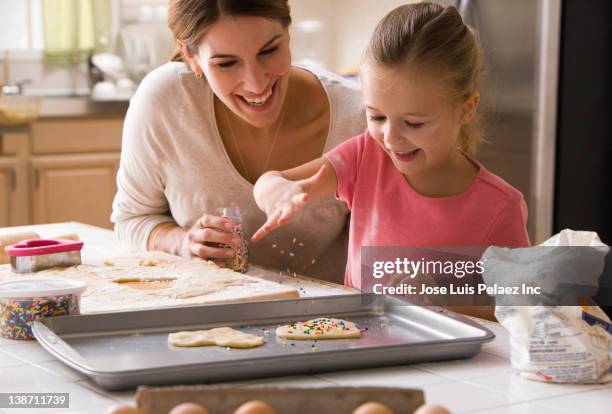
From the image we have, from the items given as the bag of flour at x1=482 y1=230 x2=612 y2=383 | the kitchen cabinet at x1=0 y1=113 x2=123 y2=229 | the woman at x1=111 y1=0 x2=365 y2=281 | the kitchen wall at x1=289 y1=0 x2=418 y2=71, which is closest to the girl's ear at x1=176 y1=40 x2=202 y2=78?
the woman at x1=111 y1=0 x2=365 y2=281

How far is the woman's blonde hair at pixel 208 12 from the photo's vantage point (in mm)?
1776

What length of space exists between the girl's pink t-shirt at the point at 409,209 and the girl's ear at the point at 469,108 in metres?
0.12

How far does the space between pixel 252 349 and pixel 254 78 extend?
0.76 meters

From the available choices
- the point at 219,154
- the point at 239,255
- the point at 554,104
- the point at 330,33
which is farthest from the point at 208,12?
the point at 330,33

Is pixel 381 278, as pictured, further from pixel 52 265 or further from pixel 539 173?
pixel 539 173

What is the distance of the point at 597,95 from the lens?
318cm

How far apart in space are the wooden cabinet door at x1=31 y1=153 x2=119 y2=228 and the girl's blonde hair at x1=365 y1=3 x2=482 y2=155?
2817 mm

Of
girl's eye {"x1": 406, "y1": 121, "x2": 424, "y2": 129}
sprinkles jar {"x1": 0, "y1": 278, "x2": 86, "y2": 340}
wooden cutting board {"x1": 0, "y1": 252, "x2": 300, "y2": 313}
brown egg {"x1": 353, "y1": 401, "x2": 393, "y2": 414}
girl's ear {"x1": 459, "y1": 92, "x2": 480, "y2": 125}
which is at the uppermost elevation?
girl's ear {"x1": 459, "y1": 92, "x2": 480, "y2": 125}

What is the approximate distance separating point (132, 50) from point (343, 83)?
2.91 meters

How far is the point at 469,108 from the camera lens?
1.70 meters

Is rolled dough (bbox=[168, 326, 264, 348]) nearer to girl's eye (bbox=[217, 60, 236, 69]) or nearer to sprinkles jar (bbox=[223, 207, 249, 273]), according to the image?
sprinkles jar (bbox=[223, 207, 249, 273])

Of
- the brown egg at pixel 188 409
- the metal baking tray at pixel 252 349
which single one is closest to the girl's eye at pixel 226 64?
the metal baking tray at pixel 252 349

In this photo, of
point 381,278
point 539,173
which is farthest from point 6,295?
point 539,173

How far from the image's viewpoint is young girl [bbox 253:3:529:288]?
159 cm
